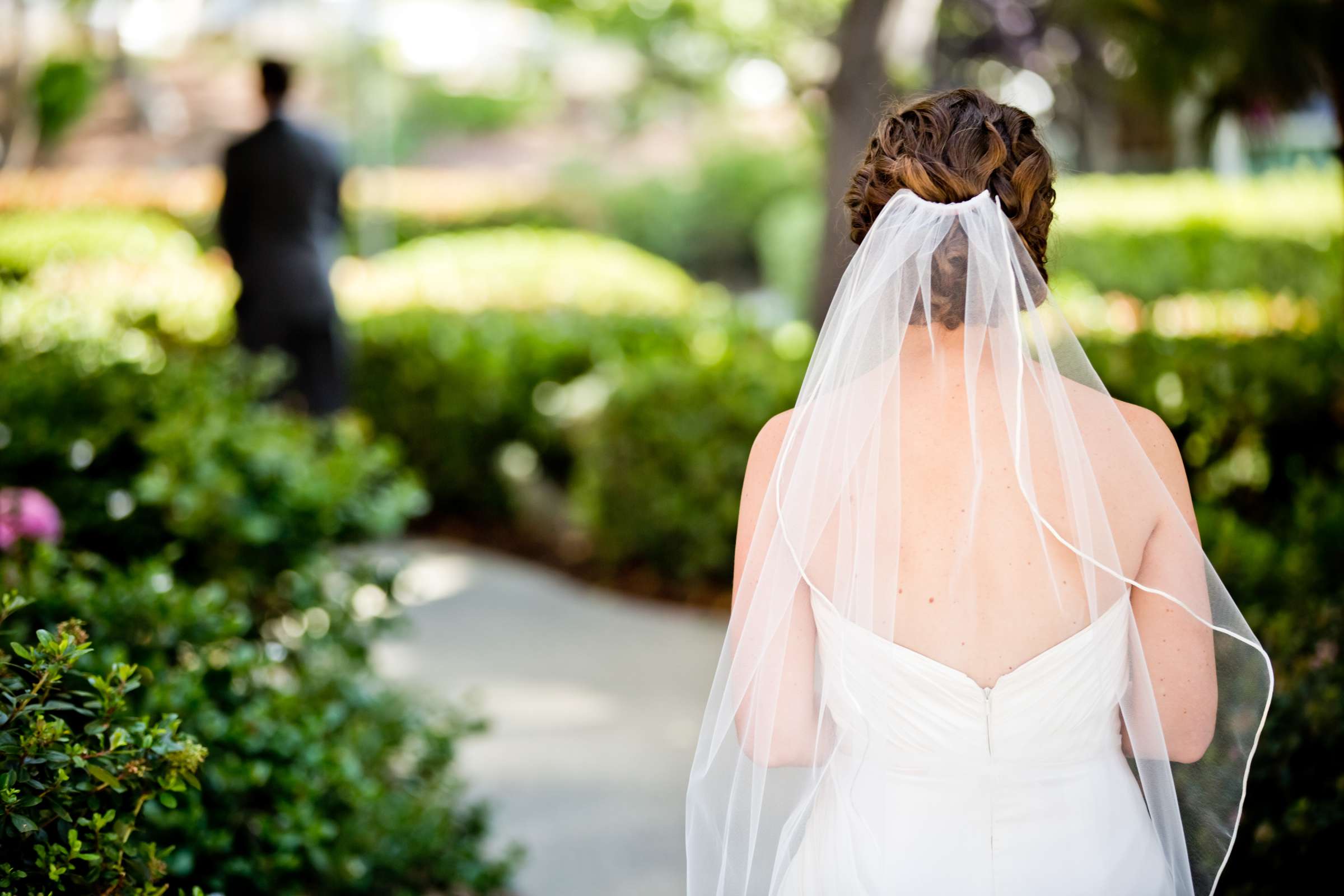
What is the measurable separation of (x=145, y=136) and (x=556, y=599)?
90.5 feet

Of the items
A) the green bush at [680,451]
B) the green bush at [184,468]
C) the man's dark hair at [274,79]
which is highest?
the man's dark hair at [274,79]

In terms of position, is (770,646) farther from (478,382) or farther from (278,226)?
(478,382)

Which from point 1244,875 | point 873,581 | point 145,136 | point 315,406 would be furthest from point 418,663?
point 145,136

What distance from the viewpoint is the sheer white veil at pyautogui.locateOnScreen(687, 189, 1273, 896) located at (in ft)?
6.25

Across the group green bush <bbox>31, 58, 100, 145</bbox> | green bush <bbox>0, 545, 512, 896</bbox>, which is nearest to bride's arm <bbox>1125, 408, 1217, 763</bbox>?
green bush <bbox>0, 545, 512, 896</bbox>

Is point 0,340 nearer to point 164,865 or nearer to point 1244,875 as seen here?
point 164,865

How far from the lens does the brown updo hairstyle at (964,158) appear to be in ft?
6.35

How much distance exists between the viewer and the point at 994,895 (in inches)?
74.6

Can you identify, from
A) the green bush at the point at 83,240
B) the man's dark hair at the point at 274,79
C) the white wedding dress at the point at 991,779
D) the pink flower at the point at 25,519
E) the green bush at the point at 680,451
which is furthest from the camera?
the green bush at the point at 83,240

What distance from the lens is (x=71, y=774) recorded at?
6.28 ft

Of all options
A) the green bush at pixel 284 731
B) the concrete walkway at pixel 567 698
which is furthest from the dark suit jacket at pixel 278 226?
the green bush at pixel 284 731

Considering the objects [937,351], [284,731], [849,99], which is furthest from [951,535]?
[849,99]

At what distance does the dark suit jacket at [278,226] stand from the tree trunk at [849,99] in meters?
2.62

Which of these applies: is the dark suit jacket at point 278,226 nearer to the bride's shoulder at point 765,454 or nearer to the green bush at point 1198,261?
the bride's shoulder at point 765,454
